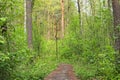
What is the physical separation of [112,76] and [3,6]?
18.6ft

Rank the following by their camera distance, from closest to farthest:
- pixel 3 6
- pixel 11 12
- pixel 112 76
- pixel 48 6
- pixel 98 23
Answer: pixel 3 6
pixel 11 12
pixel 112 76
pixel 98 23
pixel 48 6

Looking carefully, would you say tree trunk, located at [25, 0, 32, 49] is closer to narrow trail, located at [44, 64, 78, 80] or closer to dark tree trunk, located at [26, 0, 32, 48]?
dark tree trunk, located at [26, 0, 32, 48]

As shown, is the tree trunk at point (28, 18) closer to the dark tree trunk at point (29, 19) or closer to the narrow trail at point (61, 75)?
the dark tree trunk at point (29, 19)

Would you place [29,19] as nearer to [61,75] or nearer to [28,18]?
[28,18]

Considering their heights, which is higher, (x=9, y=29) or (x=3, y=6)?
(x=3, y=6)

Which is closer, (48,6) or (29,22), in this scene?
(29,22)

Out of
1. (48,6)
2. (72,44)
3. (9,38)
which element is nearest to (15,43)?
(9,38)

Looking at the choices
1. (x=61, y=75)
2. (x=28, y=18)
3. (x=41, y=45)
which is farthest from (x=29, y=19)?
(x=41, y=45)

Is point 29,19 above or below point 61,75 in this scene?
above

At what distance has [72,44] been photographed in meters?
27.4

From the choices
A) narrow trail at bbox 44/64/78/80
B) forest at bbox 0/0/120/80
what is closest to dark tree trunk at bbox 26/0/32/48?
forest at bbox 0/0/120/80

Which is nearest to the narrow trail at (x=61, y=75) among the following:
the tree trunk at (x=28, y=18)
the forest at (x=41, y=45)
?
the forest at (x=41, y=45)

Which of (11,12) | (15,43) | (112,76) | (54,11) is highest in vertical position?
(54,11)

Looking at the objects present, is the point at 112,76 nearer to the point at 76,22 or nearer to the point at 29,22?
the point at 29,22
